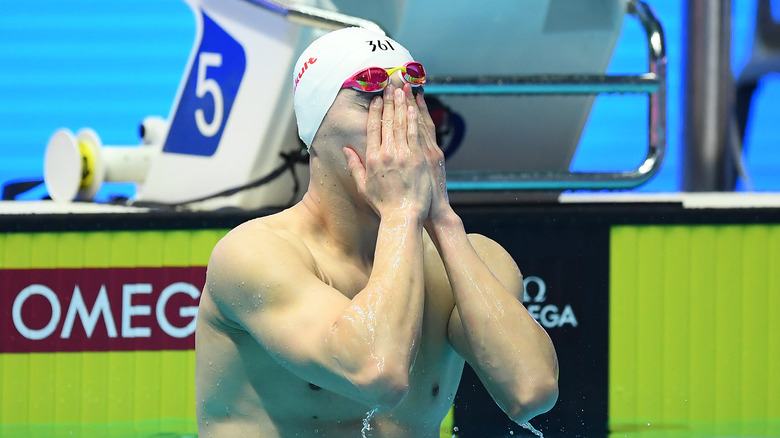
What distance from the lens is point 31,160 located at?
7.66m

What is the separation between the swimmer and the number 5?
157cm

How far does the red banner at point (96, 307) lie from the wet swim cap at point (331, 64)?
153 centimetres

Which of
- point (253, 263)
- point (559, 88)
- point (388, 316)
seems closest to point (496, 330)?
point (388, 316)

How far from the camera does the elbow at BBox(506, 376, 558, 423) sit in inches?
71.6

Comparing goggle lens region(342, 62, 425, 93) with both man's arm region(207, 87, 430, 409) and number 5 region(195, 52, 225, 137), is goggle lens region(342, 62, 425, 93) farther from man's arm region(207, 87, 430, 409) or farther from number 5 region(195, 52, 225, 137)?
number 5 region(195, 52, 225, 137)

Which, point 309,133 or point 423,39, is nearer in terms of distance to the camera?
point 309,133

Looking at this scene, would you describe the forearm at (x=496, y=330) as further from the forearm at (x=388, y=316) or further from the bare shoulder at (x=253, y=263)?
the bare shoulder at (x=253, y=263)

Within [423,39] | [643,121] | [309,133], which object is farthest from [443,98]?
[643,121]

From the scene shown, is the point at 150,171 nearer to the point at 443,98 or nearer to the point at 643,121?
the point at 443,98

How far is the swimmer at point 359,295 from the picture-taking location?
1701 mm

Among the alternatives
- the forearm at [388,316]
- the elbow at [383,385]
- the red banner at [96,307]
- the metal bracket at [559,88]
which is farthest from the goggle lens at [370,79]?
the red banner at [96,307]

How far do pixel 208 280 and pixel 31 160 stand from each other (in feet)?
20.7

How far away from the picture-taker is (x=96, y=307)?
335cm

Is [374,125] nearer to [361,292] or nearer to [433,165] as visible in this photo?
[433,165]
